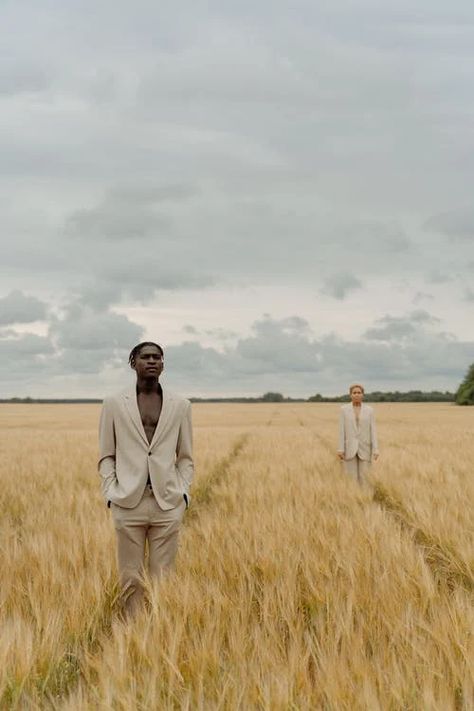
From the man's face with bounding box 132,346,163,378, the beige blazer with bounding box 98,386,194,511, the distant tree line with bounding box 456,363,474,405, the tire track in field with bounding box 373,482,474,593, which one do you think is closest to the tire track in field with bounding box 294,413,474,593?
the tire track in field with bounding box 373,482,474,593

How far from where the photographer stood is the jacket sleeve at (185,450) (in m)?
4.45

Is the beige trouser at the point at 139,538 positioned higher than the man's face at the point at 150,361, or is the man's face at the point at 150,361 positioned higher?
the man's face at the point at 150,361

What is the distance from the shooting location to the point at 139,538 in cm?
433

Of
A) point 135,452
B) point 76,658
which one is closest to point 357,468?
point 135,452

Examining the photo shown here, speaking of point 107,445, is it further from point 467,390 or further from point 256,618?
point 467,390

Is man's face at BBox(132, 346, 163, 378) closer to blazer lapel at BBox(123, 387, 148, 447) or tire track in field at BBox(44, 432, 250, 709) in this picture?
blazer lapel at BBox(123, 387, 148, 447)

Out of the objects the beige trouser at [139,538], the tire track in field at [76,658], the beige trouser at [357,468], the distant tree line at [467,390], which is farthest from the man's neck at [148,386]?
the distant tree line at [467,390]

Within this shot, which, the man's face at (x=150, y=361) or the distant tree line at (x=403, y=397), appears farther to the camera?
the distant tree line at (x=403, y=397)

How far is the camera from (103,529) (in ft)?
19.1

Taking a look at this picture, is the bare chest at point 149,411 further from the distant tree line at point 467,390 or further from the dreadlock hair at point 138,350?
the distant tree line at point 467,390

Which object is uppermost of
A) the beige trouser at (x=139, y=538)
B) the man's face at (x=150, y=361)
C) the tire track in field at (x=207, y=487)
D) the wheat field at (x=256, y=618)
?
the man's face at (x=150, y=361)

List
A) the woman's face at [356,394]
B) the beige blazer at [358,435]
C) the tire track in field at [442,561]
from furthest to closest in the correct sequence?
the beige blazer at [358,435] → the woman's face at [356,394] → the tire track in field at [442,561]

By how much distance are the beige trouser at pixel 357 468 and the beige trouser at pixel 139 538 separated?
5863 mm

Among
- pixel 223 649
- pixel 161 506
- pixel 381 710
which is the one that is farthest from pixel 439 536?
pixel 381 710
